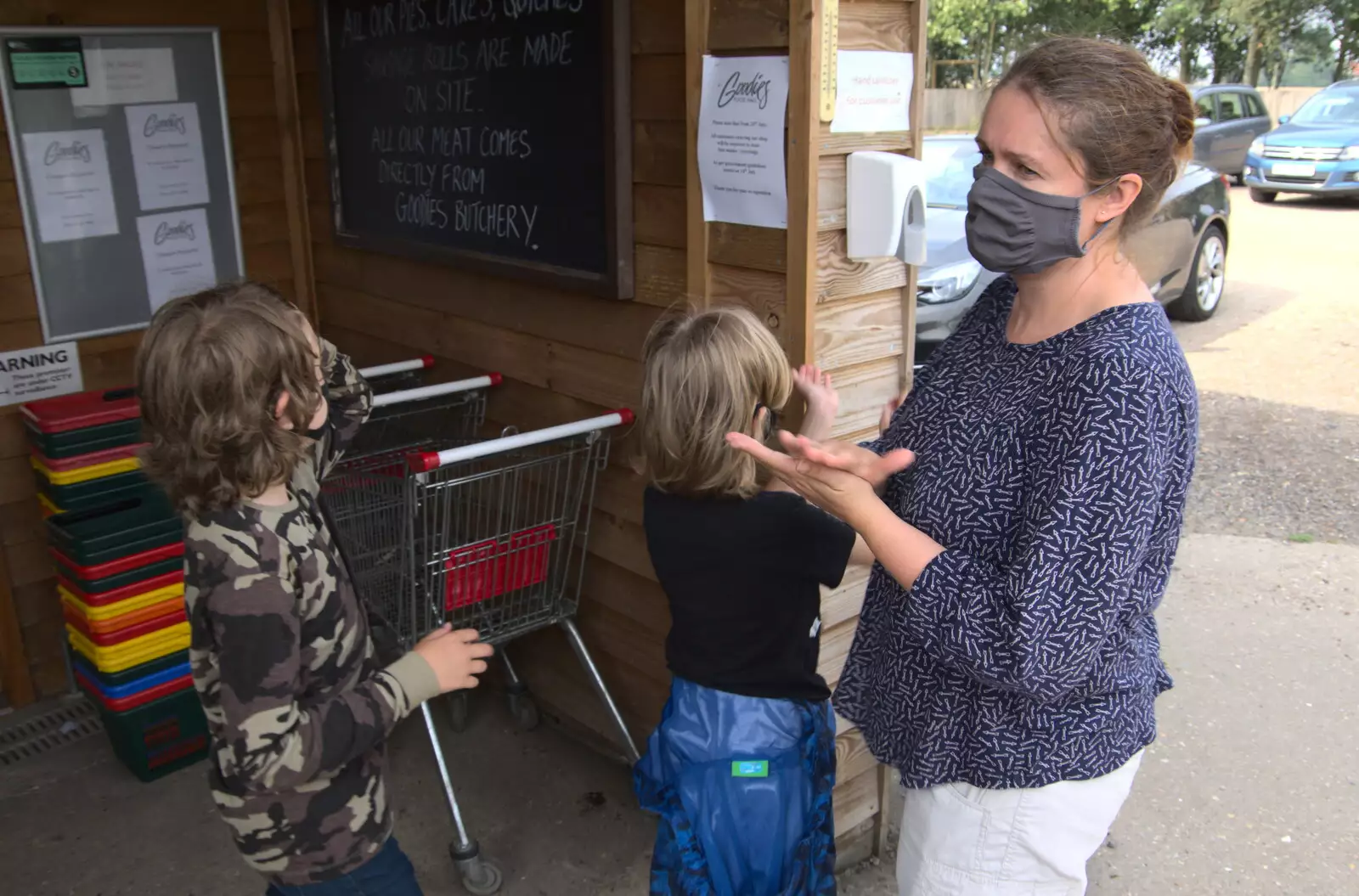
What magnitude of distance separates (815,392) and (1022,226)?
2.52 ft

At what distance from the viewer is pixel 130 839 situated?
3.18 m

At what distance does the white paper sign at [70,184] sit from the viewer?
3.49 meters

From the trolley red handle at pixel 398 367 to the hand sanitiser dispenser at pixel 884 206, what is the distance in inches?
61.0

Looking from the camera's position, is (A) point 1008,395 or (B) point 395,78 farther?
(B) point 395,78

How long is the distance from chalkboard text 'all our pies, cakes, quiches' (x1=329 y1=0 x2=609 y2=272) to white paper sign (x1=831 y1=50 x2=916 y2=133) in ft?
2.12

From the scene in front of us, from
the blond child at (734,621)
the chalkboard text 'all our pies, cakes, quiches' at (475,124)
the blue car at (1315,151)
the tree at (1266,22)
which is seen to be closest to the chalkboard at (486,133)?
the chalkboard text 'all our pies, cakes, quiches' at (475,124)

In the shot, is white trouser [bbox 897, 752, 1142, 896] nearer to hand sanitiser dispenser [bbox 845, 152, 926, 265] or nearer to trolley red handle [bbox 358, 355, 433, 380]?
hand sanitiser dispenser [bbox 845, 152, 926, 265]

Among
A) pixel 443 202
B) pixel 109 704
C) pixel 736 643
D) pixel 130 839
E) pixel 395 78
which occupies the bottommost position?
pixel 130 839

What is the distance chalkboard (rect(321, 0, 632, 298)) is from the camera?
279 centimetres

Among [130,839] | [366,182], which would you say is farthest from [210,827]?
[366,182]

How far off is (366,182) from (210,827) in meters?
2.06

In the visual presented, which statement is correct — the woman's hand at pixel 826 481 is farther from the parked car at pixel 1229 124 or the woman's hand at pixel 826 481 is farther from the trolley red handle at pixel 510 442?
the parked car at pixel 1229 124

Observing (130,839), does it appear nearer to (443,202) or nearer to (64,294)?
(64,294)

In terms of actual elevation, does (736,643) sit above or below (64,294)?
below
